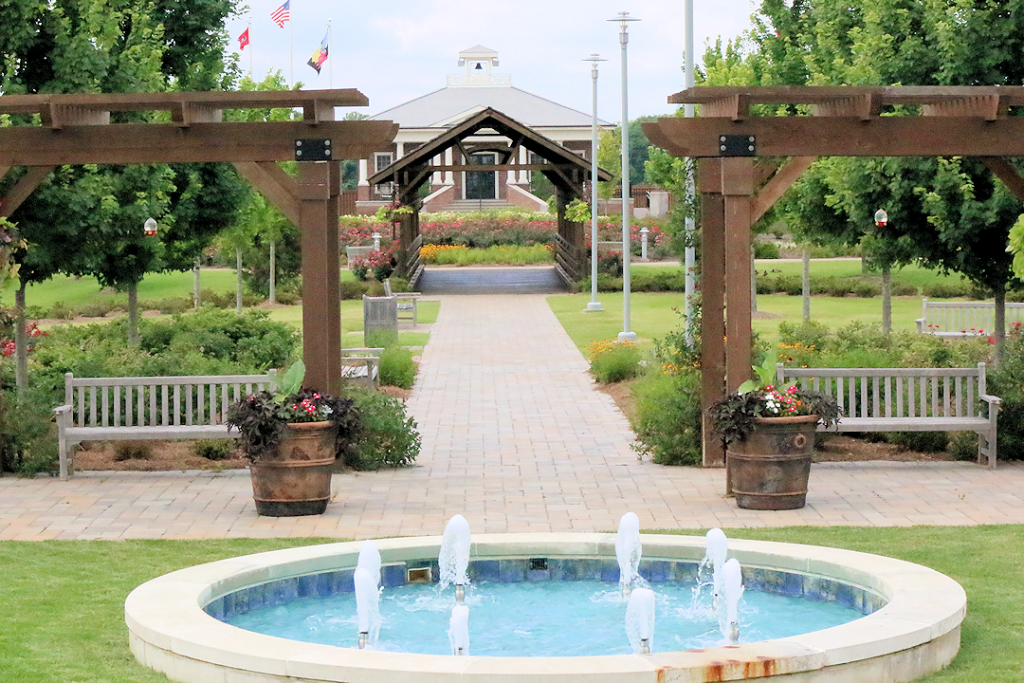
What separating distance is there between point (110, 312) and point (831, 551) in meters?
30.7

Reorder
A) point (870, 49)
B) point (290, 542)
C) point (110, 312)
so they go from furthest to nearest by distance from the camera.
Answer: point (110, 312) < point (870, 49) < point (290, 542)

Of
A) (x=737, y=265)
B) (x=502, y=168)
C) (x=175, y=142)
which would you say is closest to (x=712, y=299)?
(x=737, y=265)

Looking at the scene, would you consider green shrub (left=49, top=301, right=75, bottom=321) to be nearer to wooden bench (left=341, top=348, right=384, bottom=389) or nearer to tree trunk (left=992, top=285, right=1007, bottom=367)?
wooden bench (left=341, top=348, right=384, bottom=389)

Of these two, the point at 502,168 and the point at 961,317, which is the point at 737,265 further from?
the point at 502,168

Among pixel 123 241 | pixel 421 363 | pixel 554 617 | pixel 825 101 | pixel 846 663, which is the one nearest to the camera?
pixel 846 663

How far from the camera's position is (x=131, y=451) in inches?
518

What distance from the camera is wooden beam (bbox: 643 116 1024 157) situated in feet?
35.7

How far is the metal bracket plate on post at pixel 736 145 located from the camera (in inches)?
428

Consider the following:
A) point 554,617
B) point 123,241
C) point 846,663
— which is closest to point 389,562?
point 554,617

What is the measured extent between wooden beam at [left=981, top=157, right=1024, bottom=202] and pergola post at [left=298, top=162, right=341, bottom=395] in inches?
214

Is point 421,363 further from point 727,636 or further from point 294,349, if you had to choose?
point 727,636

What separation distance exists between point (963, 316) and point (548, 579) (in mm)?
15876

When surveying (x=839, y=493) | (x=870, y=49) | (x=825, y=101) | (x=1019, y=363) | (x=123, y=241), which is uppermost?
(x=870, y=49)

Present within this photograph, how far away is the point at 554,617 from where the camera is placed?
7449mm
